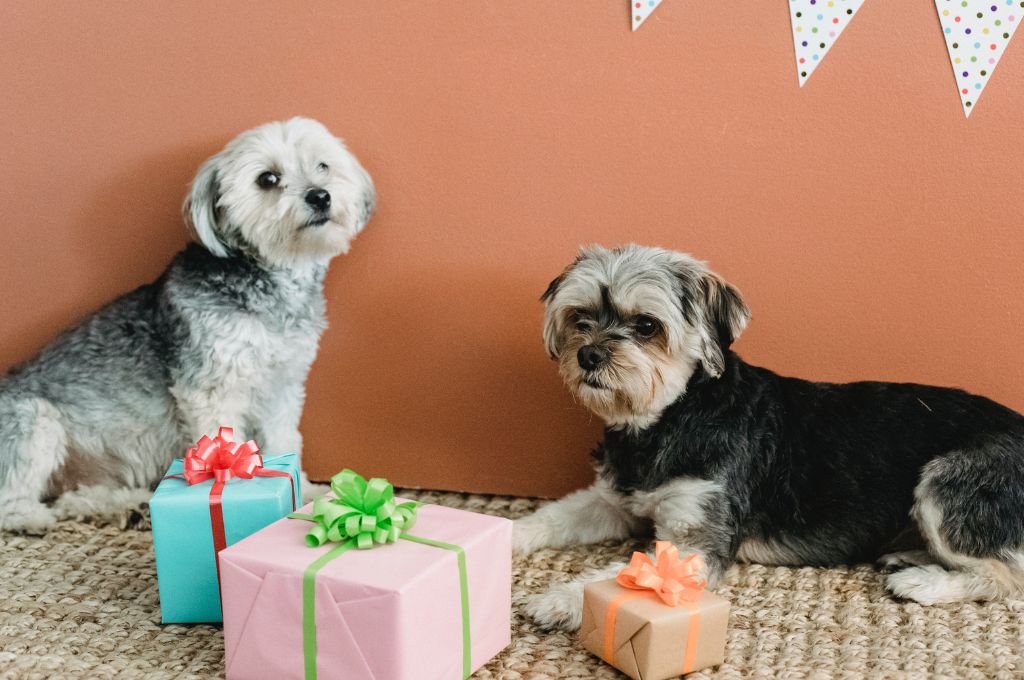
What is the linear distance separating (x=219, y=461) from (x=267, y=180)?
0.89 metres

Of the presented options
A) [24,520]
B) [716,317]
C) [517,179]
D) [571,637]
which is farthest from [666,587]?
[24,520]

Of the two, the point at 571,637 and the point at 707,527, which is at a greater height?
the point at 707,527

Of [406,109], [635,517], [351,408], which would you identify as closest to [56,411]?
[351,408]

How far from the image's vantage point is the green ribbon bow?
69.9 inches

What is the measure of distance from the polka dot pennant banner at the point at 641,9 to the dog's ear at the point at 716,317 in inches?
34.8

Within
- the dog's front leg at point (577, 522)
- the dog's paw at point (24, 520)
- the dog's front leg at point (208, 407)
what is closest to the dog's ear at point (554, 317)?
the dog's front leg at point (577, 522)

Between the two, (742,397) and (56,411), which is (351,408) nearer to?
(56,411)

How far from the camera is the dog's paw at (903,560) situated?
233 cm

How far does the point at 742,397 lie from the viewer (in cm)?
229

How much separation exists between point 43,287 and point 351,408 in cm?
115

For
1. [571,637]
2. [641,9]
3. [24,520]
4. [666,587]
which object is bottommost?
[571,637]

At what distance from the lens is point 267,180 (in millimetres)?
2529

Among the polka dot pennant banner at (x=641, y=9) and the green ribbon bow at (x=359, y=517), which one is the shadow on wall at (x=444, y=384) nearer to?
the polka dot pennant banner at (x=641, y=9)

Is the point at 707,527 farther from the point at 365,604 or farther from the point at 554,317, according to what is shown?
the point at 365,604
